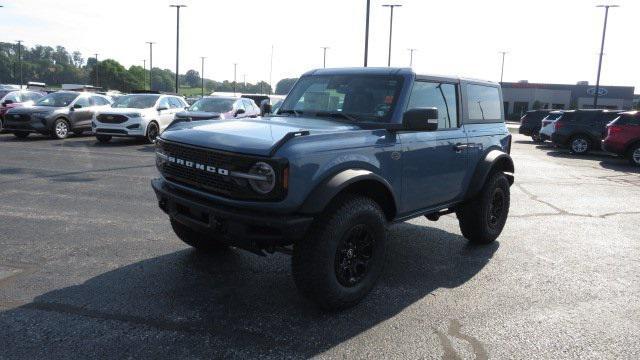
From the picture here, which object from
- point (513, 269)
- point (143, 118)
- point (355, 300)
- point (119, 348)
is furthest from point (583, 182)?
point (143, 118)

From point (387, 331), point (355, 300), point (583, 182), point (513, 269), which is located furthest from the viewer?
point (583, 182)

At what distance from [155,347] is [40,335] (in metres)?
0.83

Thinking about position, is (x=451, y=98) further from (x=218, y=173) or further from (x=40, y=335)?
(x=40, y=335)

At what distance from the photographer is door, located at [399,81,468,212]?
4.50 meters

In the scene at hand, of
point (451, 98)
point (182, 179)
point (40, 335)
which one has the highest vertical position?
point (451, 98)

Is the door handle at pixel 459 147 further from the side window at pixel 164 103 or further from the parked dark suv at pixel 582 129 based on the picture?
the parked dark suv at pixel 582 129

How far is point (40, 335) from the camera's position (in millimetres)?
3367

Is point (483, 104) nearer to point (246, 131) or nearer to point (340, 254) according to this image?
point (340, 254)

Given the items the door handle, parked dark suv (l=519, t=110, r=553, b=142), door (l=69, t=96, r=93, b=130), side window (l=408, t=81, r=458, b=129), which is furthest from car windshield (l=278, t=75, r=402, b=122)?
parked dark suv (l=519, t=110, r=553, b=142)

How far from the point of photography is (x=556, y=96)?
7106 cm

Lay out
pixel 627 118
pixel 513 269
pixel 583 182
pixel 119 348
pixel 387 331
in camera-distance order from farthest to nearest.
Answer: pixel 627 118, pixel 583 182, pixel 513 269, pixel 387 331, pixel 119 348

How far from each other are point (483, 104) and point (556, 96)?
73.5m

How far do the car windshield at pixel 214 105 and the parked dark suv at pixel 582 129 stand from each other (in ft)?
42.1

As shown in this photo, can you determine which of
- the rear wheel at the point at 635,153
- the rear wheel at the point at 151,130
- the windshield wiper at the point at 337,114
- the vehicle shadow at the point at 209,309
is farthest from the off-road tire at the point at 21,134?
the rear wheel at the point at 635,153
